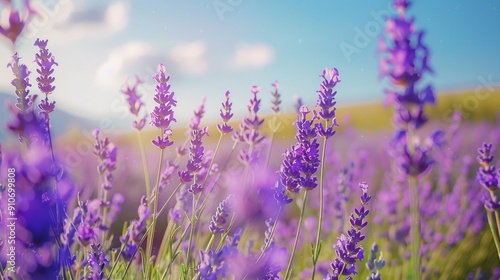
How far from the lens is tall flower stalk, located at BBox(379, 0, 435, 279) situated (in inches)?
33.0

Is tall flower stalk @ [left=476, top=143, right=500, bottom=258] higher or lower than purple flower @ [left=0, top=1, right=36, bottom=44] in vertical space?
lower

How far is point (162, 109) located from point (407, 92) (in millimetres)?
705

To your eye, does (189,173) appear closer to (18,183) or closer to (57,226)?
(57,226)

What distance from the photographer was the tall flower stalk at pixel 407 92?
0.84 m

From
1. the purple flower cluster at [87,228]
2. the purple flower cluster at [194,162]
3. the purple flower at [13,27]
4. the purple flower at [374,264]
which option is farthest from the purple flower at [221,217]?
the purple flower at [13,27]

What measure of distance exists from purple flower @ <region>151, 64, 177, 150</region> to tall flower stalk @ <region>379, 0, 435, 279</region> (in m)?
0.66

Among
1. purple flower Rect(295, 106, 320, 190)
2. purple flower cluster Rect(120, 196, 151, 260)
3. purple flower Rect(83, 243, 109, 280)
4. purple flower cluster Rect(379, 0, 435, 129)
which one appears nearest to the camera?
purple flower cluster Rect(379, 0, 435, 129)

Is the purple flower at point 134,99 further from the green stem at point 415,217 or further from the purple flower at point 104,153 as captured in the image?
the green stem at point 415,217

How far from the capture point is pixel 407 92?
84 centimetres

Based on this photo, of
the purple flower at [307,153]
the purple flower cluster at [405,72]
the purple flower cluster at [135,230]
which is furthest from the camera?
the purple flower cluster at [135,230]

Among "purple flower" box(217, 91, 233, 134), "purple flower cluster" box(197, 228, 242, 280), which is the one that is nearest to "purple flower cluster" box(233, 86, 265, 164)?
"purple flower" box(217, 91, 233, 134)

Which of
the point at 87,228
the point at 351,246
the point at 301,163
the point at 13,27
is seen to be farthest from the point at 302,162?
the point at 13,27

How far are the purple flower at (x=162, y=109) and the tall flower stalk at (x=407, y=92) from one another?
66 centimetres

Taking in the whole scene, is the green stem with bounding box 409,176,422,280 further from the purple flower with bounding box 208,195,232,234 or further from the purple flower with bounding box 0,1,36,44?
the purple flower with bounding box 0,1,36,44
